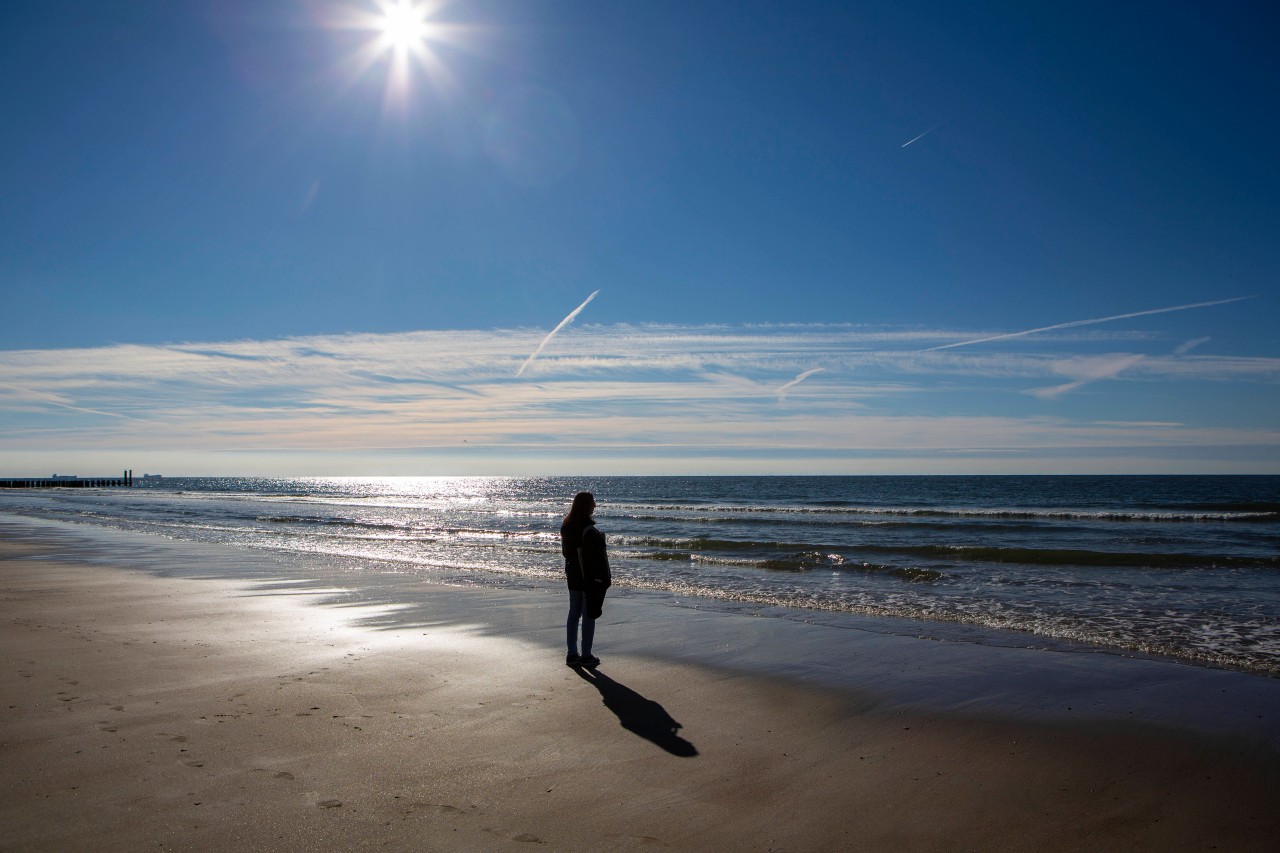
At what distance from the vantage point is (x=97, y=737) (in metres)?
5.55

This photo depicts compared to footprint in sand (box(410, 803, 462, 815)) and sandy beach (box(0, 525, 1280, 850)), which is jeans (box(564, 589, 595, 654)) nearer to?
sandy beach (box(0, 525, 1280, 850))

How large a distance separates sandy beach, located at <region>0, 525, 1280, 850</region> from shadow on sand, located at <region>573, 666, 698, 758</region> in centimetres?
3

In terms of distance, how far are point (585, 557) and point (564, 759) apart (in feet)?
10.2

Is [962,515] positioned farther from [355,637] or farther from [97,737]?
[97,737]

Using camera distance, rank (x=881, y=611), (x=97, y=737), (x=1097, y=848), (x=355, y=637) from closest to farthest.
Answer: (x=1097, y=848)
(x=97, y=737)
(x=355, y=637)
(x=881, y=611)

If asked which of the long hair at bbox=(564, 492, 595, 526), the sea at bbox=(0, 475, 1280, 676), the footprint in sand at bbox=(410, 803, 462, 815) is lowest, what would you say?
the sea at bbox=(0, 475, 1280, 676)

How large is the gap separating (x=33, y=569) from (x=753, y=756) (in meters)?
18.8

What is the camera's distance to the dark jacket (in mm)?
8391

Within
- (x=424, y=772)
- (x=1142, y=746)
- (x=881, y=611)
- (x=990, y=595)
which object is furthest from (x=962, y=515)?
(x=424, y=772)

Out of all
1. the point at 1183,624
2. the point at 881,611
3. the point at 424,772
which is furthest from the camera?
the point at 881,611

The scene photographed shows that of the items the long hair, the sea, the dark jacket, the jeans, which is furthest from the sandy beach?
the sea

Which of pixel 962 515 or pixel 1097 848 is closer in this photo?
pixel 1097 848

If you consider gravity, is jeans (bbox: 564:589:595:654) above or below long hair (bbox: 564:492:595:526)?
below

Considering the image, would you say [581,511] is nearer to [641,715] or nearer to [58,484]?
[641,715]
